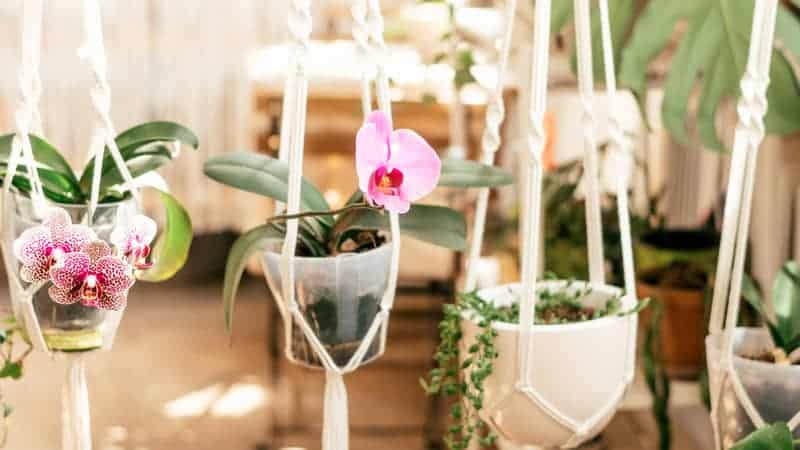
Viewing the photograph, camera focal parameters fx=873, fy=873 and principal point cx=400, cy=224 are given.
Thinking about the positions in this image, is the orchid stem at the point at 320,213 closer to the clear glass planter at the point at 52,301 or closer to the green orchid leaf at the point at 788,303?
the clear glass planter at the point at 52,301

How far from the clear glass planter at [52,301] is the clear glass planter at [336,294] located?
0.45 ft

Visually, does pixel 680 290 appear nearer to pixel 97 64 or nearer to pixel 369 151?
pixel 369 151

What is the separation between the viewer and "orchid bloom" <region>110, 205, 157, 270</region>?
2.17ft

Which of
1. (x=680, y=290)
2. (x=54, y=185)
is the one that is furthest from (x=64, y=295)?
(x=680, y=290)

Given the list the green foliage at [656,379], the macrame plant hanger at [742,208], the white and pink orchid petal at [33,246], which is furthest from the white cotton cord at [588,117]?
the green foliage at [656,379]

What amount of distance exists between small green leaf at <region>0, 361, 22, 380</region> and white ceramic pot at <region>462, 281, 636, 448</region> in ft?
1.32

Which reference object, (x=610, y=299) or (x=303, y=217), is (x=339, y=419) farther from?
(x=610, y=299)

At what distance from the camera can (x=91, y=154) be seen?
2.41 ft

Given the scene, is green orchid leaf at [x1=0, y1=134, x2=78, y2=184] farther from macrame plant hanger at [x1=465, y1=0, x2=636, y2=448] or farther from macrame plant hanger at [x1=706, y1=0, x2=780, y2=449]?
macrame plant hanger at [x1=706, y1=0, x2=780, y2=449]

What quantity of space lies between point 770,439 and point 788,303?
0.23 metres

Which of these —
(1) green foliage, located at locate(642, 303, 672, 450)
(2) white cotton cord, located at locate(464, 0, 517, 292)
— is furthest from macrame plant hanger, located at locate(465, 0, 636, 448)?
(1) green foliage, located at locate(642, 303, 672, 450)

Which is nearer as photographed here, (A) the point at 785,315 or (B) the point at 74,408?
(B) the point at 74,408

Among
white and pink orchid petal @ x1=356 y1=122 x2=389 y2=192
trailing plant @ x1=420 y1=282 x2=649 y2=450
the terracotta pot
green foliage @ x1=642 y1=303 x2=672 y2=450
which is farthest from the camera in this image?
the terracotta pot

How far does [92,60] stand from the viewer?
63cm
